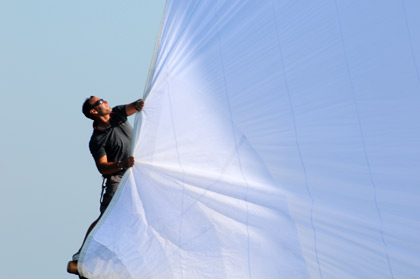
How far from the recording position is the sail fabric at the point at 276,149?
473cm

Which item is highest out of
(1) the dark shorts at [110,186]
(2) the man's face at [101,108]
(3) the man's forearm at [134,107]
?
(2) the man's face at [101,108]

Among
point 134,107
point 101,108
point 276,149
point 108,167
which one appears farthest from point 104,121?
point 276,149

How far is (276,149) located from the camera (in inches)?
192

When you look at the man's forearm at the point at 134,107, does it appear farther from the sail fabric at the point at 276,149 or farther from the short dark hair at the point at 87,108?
the short dark hair at the point at 87,108

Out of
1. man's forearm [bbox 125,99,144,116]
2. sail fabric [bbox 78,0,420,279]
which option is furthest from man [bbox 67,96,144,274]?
sail fabric [bbox 78,0,420,279]

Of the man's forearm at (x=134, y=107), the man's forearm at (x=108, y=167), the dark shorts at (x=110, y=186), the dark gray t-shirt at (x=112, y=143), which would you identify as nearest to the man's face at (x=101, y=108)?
the dark gray t-shirt at (x=112, y=143)

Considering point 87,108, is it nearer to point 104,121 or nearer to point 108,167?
point 104,121

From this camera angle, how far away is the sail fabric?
473 centimetres

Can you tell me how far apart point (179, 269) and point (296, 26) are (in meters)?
1.63

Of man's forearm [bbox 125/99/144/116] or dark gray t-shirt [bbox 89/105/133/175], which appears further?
dark gray t-shirt [bbox 89/105/133/175]

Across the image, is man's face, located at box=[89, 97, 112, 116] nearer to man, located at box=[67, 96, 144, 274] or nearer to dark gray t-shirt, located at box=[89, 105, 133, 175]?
man, located at box=[67, 96, 144, 274]

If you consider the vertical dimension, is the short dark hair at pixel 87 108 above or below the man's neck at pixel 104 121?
above

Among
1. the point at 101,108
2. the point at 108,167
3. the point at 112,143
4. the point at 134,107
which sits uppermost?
the point at 101,108

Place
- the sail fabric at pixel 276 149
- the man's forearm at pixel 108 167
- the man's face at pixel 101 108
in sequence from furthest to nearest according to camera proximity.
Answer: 1. the man's face at pixel 101 108
2. the man's forearm at pixel 108 167
3. the sail fabric at pixel 276 149
